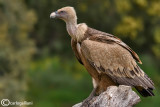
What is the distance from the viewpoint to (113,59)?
38.2 ft

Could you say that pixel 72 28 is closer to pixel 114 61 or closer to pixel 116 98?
pixel 114 61

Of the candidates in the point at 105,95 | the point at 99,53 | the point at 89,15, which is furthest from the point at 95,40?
the point at 89,15

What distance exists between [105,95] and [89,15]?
11528 millimetres

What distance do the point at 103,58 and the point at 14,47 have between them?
398 inches

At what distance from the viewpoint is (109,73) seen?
457 inches

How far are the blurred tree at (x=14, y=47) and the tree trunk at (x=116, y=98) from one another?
826cm

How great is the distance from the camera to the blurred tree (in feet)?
62.8

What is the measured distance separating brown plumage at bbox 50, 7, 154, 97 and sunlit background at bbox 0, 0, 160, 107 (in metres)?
6.45

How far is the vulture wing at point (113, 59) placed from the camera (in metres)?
11.5

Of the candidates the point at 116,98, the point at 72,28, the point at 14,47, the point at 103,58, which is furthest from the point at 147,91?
the point at 14,47

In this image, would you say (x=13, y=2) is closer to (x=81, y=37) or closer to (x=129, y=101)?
(x=81, y=37)

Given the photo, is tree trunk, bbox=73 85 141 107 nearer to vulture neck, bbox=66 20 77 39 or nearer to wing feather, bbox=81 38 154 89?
wing feather, bbox=81 38 154 89

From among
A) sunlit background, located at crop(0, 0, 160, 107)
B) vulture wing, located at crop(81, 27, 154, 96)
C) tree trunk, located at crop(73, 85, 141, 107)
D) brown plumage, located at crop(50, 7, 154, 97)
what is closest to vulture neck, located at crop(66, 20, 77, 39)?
brown plumage, located at crop(50, 7, 154, 97)

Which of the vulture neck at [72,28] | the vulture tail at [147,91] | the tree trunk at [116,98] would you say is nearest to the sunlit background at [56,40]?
the vulture neck at [72,28]
